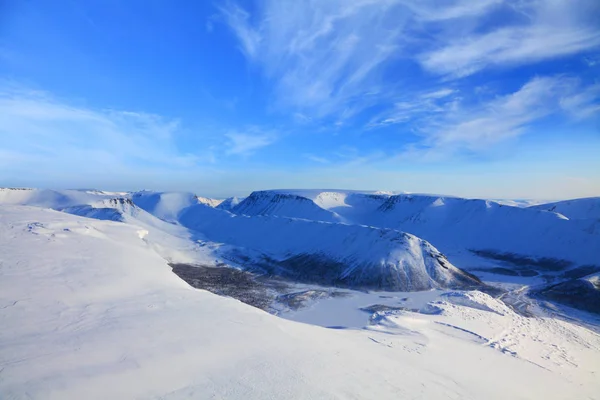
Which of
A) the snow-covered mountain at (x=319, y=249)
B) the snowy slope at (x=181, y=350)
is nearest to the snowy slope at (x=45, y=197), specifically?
the snow-covered mountain at (x=319, y=249)

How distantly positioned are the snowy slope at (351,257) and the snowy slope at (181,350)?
27.8m

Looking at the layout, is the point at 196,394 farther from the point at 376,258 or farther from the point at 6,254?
the point at 376,258

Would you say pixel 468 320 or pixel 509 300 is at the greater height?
pixel 468 320

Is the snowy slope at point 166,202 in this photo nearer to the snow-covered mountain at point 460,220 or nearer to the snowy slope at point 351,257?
the snow-covered mountain at point 460,220

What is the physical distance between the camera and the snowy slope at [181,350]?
738 cm

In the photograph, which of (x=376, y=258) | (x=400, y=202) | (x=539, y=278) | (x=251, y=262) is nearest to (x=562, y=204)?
(x=400, y=202)

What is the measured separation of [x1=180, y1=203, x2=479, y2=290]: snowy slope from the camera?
146 ft

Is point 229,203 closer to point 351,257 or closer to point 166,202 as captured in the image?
point 166,202

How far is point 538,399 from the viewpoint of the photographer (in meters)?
11.9

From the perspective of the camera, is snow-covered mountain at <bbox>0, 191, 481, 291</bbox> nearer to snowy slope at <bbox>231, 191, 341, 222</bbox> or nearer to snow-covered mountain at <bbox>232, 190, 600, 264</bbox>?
snowy slope at <bbox>231, 191, 341, 222</bbox>

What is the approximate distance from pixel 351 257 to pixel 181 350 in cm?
4353

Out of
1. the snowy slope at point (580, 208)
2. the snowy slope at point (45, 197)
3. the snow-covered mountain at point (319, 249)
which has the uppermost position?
the snowy slope at point (580, 208)

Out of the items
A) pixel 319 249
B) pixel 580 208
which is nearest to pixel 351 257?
pixel 319 249

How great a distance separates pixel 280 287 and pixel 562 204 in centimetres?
9456
